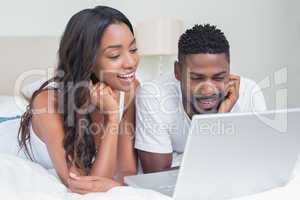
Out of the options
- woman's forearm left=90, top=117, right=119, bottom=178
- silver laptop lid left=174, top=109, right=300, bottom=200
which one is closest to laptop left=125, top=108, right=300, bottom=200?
silver laptop lid left=174, top=109, right=300, bottom=200

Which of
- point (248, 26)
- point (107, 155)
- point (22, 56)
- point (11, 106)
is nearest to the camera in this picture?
point (107, 155)

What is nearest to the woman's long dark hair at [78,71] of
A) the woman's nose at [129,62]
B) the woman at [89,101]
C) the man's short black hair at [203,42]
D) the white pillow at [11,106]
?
the woman at [89,101]

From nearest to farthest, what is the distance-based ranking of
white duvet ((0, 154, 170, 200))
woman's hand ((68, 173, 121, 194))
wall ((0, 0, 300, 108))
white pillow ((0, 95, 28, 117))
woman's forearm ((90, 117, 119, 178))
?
white duvet ((0, 154, 170, 200)), woman's hand ((68, 173, 121, 194)), woman's forearm ((90, 117, 119, 178)), white pillow ((0, 95, 28, 117)), wall ((0, 0, 300, 108))

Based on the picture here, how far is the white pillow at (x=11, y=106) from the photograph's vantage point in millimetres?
1896

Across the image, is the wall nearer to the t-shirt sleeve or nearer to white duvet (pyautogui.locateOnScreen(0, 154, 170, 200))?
the t-shirt sleeve

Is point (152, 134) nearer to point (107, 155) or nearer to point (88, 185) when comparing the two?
point (107, 155)

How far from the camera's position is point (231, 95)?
4.39 feet

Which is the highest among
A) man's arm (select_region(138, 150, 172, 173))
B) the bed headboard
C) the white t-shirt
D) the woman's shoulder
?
the bed headboard

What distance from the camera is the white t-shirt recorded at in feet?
4.14

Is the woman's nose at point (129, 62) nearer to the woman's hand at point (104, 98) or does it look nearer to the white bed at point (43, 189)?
the woman's hand at point (104, 98)

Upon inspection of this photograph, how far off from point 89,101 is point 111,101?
0.28 feet

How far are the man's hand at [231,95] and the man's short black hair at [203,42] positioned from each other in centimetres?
16

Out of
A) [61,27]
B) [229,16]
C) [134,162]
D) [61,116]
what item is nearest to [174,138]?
[134,162]

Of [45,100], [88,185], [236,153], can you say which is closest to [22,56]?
[45,100]
